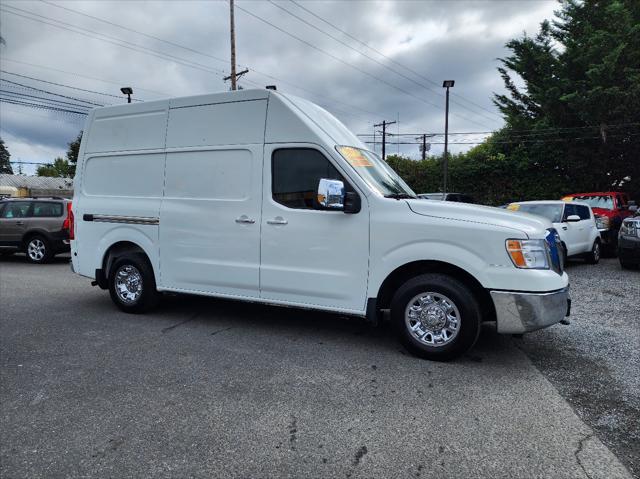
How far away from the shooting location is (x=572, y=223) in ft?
33.4

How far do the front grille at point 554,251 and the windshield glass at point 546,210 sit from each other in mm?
6314

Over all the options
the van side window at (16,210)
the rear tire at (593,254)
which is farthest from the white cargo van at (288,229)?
the rear tire at (593,254)

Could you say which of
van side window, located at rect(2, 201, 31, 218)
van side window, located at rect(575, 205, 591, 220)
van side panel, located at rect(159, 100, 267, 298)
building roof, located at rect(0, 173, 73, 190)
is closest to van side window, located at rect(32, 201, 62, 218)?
van side window, located at rect(2, 201, 31, 218)

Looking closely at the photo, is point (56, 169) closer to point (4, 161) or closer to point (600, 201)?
point (4, 161)

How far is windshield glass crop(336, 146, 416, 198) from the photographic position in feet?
15.2

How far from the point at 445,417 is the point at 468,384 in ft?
2.18

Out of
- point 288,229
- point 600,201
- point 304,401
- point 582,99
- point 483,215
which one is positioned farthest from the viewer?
point 582,99

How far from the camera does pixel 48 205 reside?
1214cm

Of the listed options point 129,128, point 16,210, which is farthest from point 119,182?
point 16,210

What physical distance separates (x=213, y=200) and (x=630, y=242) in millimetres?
8684

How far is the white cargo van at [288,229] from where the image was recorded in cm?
406

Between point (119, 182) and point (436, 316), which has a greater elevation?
point (119, 182)

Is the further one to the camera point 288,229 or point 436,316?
point 288,229

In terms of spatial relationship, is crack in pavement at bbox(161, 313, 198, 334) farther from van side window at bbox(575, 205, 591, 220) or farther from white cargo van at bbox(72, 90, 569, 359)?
van side window at bbox(575, 205, 591, 220)
